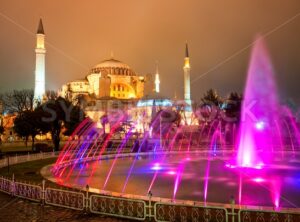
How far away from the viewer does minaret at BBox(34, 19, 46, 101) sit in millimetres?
64500

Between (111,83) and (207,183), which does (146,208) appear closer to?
(207,183)

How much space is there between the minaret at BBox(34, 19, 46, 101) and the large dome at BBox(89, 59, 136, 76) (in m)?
29.4

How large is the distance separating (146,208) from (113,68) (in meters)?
89.8

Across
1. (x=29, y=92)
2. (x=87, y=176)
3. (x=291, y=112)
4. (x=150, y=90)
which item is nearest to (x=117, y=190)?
(x=87, y=176)

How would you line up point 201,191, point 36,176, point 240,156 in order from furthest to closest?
1. point 240,156
2. point 36,176
3. point 201,191

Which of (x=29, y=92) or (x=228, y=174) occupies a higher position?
(x=29, y=92)

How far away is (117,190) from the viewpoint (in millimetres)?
12352

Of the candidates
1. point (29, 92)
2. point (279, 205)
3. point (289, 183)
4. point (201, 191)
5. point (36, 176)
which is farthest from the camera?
point (29, 92)

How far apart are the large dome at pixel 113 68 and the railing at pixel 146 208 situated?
279 ft

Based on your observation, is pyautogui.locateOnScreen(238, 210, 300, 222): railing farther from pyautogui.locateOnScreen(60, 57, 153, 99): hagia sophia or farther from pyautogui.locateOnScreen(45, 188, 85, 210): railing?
pyautogui.locateOnScreen(60, 57, 153, 99): hagia sophia

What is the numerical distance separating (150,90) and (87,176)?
270ft

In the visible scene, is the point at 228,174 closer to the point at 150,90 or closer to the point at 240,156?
the point at 240,156

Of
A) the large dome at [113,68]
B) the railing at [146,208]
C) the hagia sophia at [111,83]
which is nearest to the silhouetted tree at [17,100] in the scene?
the hagia sophia at [111,83]

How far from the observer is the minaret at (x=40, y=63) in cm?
6450
